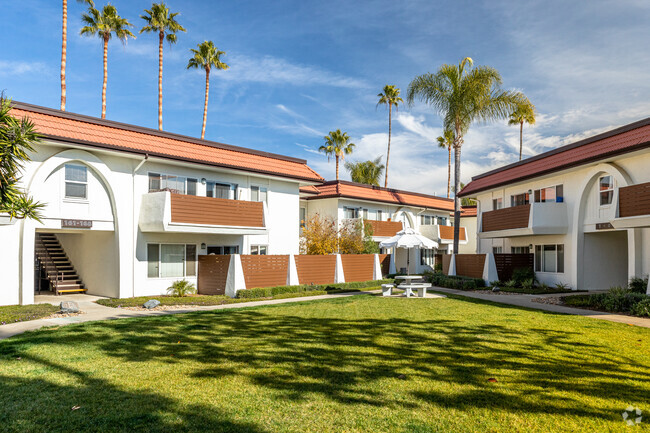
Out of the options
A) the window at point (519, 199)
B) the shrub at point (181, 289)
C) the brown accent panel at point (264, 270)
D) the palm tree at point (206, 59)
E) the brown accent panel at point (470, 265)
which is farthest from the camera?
the palm tree at point (206, 59)

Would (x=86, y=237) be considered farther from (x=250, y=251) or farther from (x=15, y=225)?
(x=250, y=251)

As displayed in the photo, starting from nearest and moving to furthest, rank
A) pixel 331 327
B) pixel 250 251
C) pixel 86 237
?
A: pixel 331 327 < pixel 86 237 < pixel 250 251

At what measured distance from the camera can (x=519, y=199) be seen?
27953 millimetres

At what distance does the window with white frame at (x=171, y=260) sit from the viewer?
19.9 meters

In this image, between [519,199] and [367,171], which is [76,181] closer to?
[519,199]

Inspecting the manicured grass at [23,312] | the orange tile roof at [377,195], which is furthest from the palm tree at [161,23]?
the manicured grass at [23,312]

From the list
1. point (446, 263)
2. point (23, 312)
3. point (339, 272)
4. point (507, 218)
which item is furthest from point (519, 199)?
point (23, 312)

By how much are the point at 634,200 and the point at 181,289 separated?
1862cm

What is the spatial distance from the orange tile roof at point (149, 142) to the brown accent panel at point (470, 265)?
428 inches

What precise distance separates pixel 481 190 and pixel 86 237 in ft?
80.3

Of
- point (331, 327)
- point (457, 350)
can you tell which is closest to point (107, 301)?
point (331, 327)

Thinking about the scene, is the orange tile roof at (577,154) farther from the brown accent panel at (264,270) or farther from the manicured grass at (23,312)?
the manicured grass at (23,312)

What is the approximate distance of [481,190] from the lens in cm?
3066

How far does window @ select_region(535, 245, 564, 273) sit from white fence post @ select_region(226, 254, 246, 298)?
1679 cm
